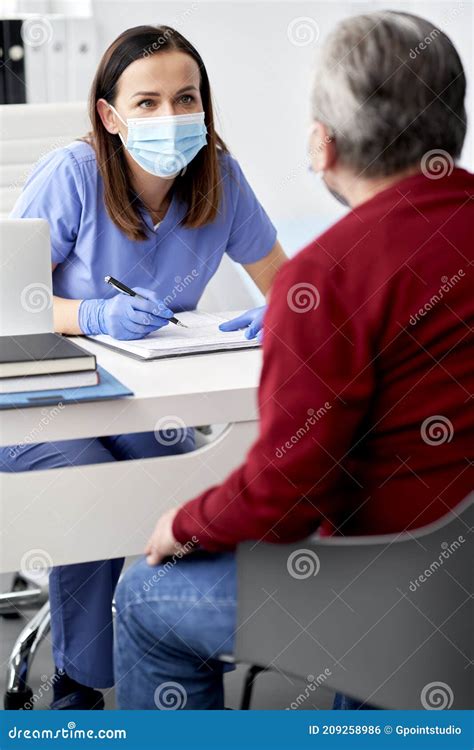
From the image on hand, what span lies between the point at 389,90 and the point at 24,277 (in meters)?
0.67

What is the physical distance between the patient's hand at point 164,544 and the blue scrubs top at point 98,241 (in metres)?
0.92

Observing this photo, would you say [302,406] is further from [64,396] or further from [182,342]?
[182,342]

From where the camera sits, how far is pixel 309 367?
3.18ft

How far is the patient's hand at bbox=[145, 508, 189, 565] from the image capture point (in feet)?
3.63

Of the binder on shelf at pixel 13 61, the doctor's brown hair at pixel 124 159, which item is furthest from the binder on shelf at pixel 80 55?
the doctor's brown hair at pixel 124 159

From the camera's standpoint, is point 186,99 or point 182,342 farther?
point 186,99

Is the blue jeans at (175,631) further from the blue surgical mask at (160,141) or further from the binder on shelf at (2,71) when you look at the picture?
the binder on shelf at (2,71)

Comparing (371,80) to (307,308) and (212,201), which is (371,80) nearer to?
(307,308)

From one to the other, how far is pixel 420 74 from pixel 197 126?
1013mm

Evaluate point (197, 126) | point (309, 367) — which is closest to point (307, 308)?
point (309, 367)

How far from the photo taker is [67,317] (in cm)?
181

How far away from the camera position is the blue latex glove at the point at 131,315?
1670 millimetres

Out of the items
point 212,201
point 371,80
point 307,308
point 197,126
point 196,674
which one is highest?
point 371,80

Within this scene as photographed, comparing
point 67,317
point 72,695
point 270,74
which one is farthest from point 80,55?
point 72,695
